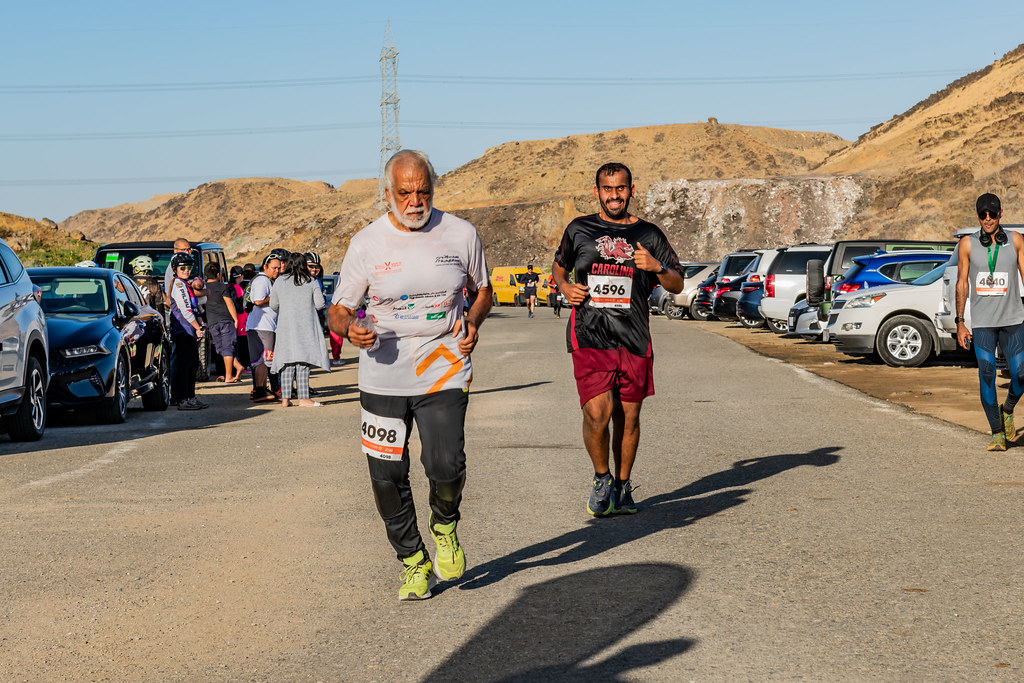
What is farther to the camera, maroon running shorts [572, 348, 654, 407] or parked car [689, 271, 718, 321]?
parked car [689, 271, 718, 321]

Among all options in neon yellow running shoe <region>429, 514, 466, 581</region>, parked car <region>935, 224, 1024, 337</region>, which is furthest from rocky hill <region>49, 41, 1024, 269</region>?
neon yellow running shoe <region>429, 514, 466, 581</region>

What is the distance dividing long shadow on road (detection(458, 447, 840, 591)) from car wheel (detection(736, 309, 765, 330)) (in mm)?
19694

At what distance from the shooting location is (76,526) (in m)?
7.34

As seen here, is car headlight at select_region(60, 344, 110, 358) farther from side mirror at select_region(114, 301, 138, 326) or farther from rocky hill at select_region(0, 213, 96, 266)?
rocky hill at select_region(0, 213, 96, 266)

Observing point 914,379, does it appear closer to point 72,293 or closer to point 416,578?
point 72,293

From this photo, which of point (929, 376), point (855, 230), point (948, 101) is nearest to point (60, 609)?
point (929, 376)

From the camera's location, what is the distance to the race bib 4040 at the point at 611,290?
7.37 meters

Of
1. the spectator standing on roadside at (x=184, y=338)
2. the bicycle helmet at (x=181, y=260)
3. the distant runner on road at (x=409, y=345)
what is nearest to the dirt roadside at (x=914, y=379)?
the distant runner on road at (x=409, y=345)

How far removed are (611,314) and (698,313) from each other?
30.9m

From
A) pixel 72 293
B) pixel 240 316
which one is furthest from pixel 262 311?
pixel 240 316

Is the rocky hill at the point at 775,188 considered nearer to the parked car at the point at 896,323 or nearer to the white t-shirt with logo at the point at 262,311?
the parked car at the point at 896,323

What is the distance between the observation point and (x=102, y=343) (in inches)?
512

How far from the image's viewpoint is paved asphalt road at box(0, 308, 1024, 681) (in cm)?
473

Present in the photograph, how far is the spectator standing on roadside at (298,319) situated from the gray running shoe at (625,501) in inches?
295
